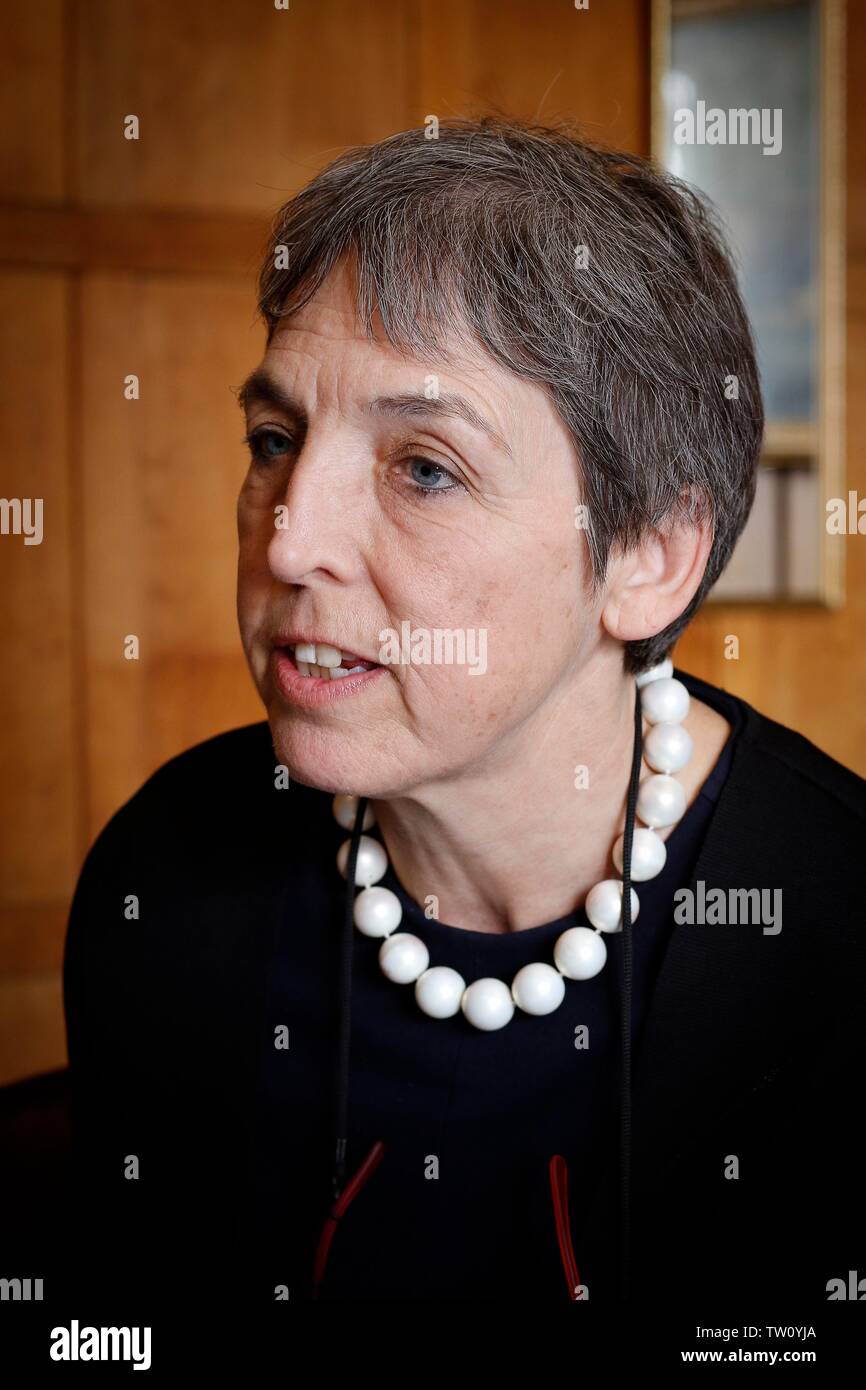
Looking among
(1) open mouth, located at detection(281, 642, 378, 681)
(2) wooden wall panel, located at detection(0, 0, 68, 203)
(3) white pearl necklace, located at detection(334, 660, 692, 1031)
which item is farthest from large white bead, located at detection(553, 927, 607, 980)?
(2) wooden wall panel, located at detection(0, 0, 68, 203)

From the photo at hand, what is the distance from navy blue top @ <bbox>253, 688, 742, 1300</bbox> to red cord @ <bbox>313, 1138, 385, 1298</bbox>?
0.04 feet

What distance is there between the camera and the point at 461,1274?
119 centimetres

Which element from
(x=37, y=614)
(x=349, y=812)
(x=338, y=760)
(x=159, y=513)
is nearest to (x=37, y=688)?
(x=37, y=614)

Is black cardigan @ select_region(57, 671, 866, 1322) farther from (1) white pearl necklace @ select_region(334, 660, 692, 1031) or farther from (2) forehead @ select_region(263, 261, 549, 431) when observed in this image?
(2) forehead @ select_region(263, 261, 549, 431)

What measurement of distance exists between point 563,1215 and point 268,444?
29.7 inches

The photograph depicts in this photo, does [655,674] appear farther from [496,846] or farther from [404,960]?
[404,960]

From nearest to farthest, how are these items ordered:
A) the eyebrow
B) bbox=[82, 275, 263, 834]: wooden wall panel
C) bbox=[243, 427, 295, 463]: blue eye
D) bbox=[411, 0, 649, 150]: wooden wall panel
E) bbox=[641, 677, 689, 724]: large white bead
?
the eyebrow → bbox=[243, 427, 295, 463]: blue eye → bbox=[641, 677, 689, 724]: large white bead → bbox=[82, 275, 263, 834]: wooden wall panel → bbox=[411, 0, 649, 150]: wooden wall panel

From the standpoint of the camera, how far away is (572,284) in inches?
42.3

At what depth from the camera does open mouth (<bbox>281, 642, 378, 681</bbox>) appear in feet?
3.62

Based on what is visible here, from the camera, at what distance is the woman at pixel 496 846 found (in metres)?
1.07

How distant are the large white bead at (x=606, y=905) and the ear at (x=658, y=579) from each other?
0.24 metres
